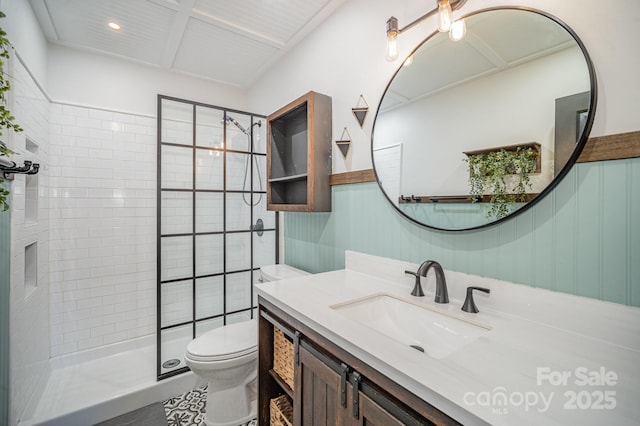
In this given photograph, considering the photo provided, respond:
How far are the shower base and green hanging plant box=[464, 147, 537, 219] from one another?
93.7 inches

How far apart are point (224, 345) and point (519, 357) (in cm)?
159

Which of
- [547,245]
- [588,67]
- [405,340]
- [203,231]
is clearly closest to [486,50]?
[588,67]

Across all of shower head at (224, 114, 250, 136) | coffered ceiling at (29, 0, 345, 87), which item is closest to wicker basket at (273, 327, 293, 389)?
shower head at (224, 114, 250, 136)

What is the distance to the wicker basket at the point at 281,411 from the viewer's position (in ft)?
4.38

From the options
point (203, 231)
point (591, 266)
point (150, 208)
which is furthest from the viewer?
point (150, 208)

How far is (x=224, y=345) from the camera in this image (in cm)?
175

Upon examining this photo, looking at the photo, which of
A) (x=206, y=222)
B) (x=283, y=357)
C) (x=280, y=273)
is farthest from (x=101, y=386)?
(x=283, y=357)

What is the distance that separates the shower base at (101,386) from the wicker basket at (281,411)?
109 centimetres

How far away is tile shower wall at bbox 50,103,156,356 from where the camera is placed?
2324mm

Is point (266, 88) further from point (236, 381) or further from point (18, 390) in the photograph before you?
point (18, 390)

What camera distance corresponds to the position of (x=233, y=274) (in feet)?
8.33

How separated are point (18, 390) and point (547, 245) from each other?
270cm

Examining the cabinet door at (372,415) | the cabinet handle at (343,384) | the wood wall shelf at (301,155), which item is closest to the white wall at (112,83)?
the wood wall shelf at (301,155)

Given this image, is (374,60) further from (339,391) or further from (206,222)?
(206,222)
